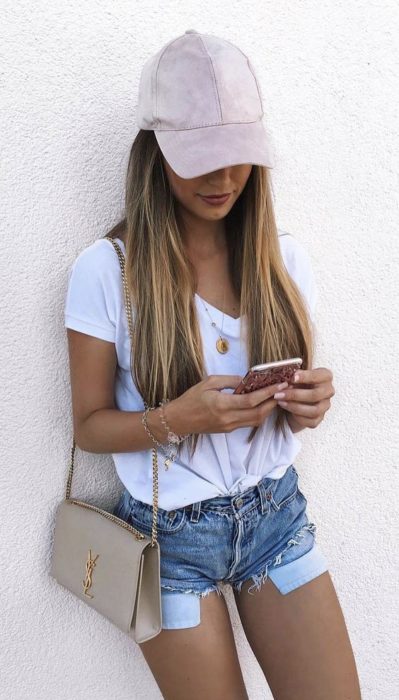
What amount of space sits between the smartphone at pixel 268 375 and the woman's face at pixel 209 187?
322 mm

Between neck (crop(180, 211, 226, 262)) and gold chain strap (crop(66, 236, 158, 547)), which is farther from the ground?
neck (crop(180, 211, 226, 262))

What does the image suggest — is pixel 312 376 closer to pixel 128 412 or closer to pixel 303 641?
pixel 128 412

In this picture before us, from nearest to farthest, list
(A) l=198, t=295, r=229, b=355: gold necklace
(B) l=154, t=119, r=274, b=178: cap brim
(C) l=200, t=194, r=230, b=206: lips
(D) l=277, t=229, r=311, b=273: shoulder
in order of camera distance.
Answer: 1. (B) l=154, t=119, r=274, b=178: cap brim
2. (C) l=200, t=194, r=230, b=206: lips
3. (A) l=198, t=295, r=229, b=355: gold necklace
4. (D) l=277, t=229, r=311, b=273: shoulder

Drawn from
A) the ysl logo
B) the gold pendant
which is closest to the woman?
the gold pendant

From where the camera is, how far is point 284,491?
1.60 m

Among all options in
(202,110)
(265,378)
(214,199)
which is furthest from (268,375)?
(202,110)

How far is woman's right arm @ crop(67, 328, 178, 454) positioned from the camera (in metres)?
1.43

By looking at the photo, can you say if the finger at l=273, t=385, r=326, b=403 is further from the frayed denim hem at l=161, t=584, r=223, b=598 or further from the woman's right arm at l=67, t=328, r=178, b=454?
the frayed denim hem at l=161, t=584, r=223, b=598

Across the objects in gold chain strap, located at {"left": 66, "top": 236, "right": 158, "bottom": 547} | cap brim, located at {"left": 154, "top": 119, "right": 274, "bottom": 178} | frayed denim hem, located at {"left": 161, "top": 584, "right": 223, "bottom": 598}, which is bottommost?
frayed denim hem, located at {"left": 161, "top": 584, "right": 223, "bottom": 598}

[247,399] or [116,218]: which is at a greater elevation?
[116,218]

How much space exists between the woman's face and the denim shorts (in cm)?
57

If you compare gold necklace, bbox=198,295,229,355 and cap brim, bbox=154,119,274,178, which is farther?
gold necklace, bbox=198,295,229,355

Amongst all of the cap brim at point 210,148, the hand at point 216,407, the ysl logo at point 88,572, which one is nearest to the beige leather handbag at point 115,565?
the ysl logo at point 88,572

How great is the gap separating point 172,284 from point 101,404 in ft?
0.92
